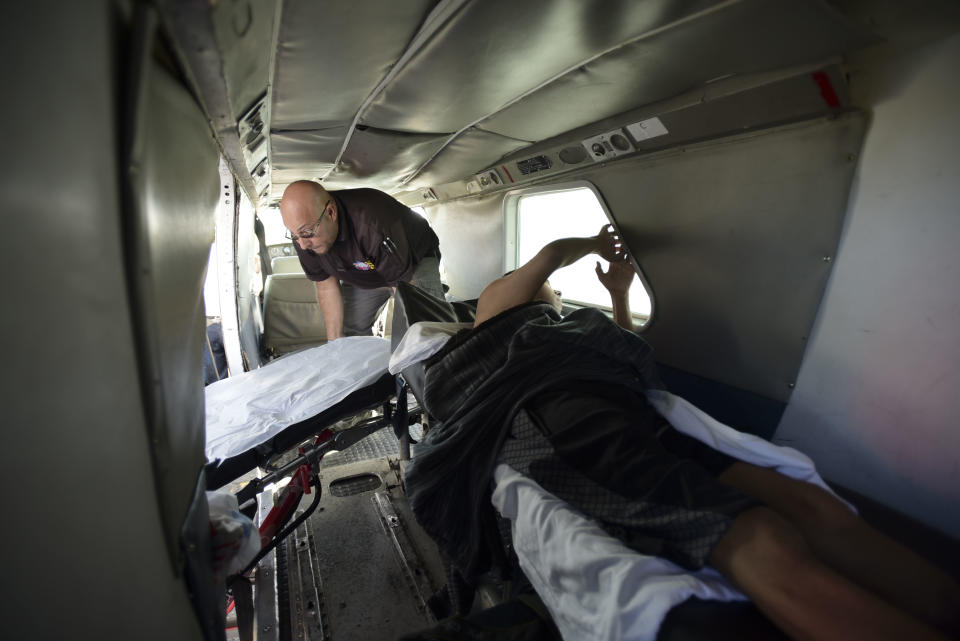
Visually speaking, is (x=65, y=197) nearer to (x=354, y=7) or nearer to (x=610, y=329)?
(x=354, y=7)

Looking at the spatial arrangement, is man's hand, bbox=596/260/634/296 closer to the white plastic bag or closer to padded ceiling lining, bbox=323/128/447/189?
padded ceiling lining, bbox=323/128/447/189

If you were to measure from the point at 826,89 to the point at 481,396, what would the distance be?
184cm

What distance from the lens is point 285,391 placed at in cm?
229

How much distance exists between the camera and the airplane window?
3.25 m

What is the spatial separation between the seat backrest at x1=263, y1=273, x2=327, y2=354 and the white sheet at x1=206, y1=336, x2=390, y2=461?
1.51 meters

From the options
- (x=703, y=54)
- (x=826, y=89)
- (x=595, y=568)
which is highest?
(x=703, y=54)

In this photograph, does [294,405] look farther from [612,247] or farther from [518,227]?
[518,227]

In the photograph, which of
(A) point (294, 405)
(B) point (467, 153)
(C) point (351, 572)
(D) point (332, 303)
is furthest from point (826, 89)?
(D) point (332, 303)

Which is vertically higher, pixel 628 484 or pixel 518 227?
pixel 518 227

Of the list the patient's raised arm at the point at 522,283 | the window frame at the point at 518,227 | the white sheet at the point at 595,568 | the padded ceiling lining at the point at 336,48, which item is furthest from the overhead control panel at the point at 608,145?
the white sheet at the point at 595,568

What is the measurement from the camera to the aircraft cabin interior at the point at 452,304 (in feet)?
1.75

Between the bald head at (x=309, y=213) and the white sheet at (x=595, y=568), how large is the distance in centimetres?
237

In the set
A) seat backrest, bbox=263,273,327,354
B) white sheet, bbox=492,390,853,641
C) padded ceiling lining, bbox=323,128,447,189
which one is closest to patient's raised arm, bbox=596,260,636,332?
white sheet, bbox=492,390,853,641

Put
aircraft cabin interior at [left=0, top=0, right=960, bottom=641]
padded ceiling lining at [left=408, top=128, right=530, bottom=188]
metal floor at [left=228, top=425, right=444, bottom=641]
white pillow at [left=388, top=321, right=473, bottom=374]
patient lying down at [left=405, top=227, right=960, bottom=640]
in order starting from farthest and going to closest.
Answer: padded ceiling lining at [left=408, top=128, right=530, bottom=188]
white pillow at [left=388, top=321, right=473, bottom=374]
metal floor at [left=228, top=425, right=444, bottom=641]
patient lying down at [left=405, top=227, right=960, bottom=640]
aircraft cabin interior at [left=0, top=0, right=960, bottom=641]
